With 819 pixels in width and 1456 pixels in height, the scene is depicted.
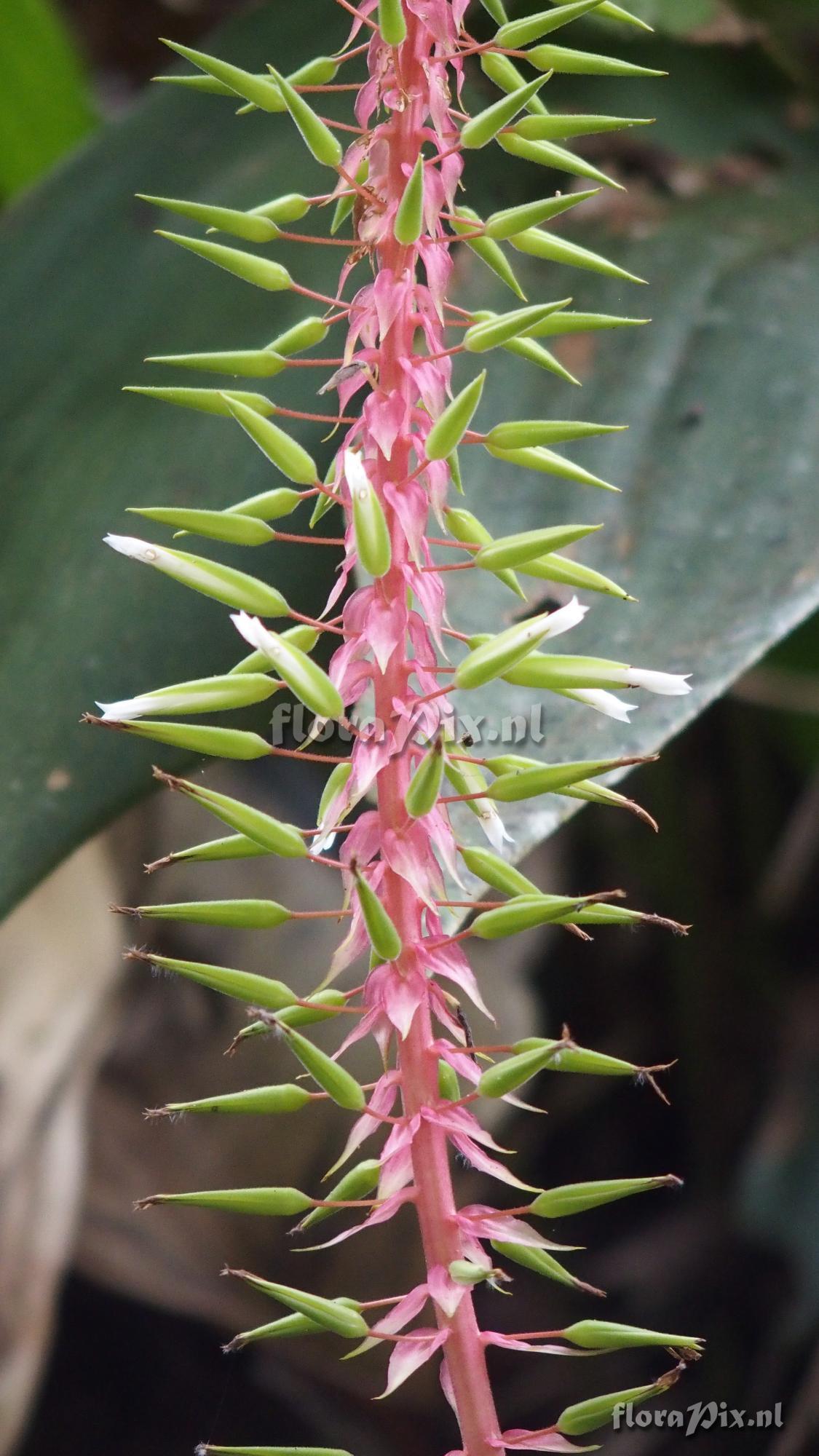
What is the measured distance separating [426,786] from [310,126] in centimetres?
12

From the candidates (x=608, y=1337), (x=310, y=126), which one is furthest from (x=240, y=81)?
(x=608, y=1337)

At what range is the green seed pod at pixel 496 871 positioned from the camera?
23cm

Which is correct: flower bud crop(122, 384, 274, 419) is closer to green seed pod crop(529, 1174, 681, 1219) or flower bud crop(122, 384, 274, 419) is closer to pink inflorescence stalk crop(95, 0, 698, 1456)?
pink inflorescence stalk crop(95, 0, 698, 1456)

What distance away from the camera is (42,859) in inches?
17.6

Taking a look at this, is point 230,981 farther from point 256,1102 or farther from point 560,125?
point 560,125

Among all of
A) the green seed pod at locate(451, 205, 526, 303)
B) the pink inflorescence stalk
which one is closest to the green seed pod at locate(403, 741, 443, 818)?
the pink inflorescence stalk

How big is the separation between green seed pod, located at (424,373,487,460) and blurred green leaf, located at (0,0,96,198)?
861 mm

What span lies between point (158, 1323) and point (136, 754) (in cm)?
55

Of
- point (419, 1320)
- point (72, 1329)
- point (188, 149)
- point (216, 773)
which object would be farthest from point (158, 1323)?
point (188, 149)

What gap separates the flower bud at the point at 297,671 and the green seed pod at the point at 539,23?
11 cm

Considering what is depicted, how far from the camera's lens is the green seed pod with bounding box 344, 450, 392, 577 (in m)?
0.20

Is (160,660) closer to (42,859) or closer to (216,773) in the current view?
(42,859)

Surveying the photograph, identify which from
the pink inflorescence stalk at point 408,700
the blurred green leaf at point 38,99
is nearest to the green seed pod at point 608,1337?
the pink inflorescence stalk at point 408,700

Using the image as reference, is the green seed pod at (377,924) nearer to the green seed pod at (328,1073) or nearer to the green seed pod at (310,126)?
the green seed pod at (328,1073)
